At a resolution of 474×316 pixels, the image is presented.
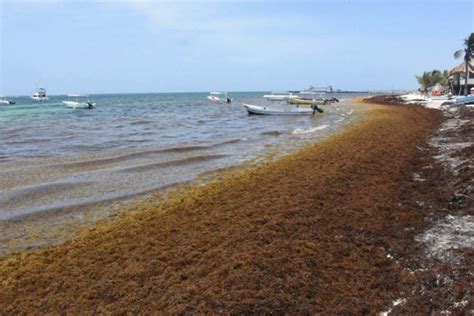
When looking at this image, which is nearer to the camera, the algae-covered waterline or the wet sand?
the wet sand

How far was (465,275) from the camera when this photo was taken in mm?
4930

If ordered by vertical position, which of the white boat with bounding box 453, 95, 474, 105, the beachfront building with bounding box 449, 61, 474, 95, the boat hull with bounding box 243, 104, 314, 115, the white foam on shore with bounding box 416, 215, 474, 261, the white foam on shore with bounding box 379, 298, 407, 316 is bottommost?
the white foam on shore with bounding box 379, 298, 407, 316

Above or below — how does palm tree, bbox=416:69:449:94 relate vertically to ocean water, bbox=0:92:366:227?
above

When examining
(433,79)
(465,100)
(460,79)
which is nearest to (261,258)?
(465,100)

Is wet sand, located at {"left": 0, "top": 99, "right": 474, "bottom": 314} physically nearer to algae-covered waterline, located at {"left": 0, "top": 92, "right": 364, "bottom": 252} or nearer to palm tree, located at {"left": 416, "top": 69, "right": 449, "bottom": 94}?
algae-covered waterline, located at {"left": 0, "top": 92, "right": 364, "bottom": 252}

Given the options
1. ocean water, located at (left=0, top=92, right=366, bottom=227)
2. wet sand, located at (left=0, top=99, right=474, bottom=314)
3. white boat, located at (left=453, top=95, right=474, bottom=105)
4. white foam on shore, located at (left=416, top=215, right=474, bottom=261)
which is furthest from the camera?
white boat, located at (left=453, top=95, right=474, bottom=105)

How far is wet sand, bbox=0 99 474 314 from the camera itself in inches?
186

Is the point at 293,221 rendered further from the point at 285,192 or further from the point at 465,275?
the point at 465,275

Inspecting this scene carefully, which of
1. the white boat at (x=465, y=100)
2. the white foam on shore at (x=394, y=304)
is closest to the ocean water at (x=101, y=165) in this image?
the white foam on shore at (x=394, y=304)

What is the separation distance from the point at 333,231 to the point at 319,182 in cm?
339

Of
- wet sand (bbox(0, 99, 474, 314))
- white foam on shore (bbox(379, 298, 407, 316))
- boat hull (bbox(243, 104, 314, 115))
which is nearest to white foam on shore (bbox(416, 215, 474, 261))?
wet sand (bbox(0, 99, 474, 314))

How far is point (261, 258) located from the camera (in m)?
5.62

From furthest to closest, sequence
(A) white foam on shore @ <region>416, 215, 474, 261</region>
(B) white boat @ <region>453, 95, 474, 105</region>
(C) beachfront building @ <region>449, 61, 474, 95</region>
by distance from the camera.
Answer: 1. (C) beachfront building @ <region>449, 61, 474, 95</region>
2. (B) white boat @ <region>453, 95, 474, 105</region>
3. (A) white foam on shore @ <region>416, 215, 474, 261</region>

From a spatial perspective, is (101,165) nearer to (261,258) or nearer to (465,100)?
(261,258)
